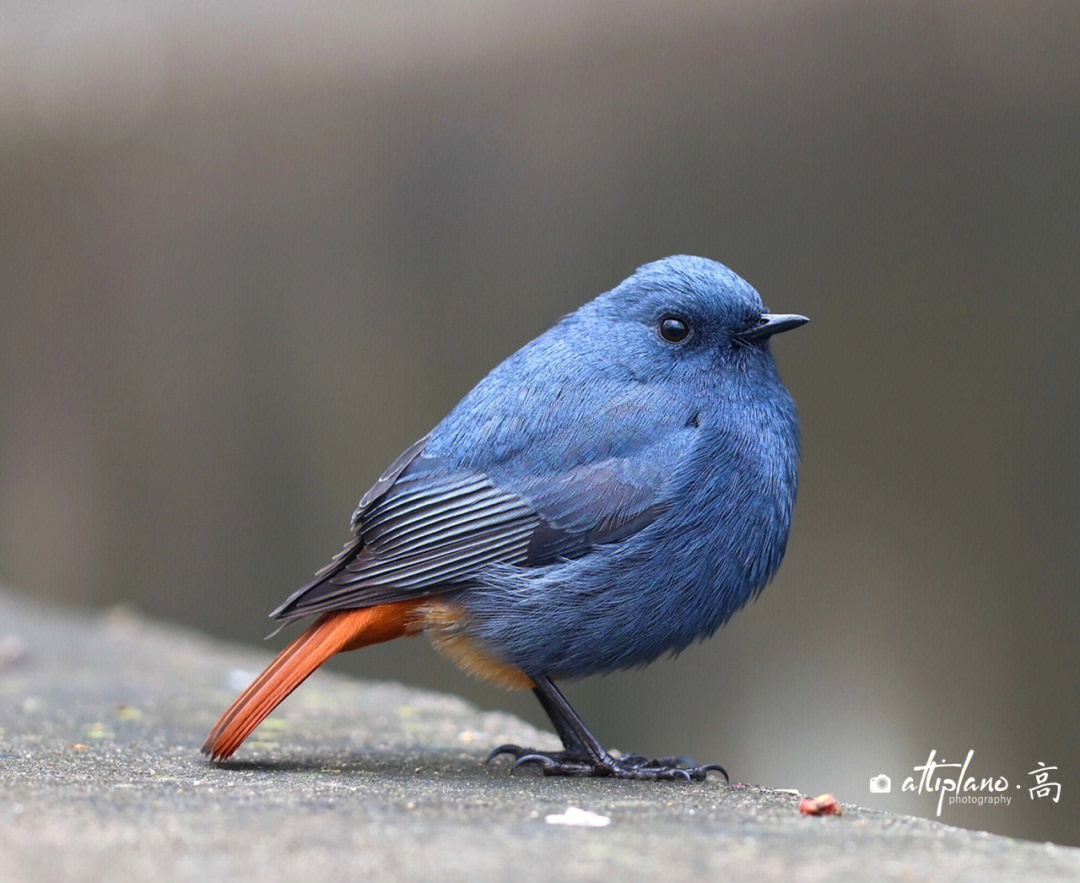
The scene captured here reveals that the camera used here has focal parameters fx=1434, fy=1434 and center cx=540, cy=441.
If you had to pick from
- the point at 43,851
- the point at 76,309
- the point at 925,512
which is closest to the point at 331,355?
the point at 76,309

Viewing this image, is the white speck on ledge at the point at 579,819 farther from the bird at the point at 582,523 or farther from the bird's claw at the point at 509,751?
the bird's claw at the point at 509,751

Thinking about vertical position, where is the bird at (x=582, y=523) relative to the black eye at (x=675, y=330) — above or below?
below

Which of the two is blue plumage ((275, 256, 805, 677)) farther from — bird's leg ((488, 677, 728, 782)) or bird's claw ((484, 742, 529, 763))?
bird's claw ((484, 742, 529, 763))

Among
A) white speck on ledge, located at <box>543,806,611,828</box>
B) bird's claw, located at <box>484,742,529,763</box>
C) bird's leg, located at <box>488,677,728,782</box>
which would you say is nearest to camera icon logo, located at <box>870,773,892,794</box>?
bird's leg, located at <box>488,677,728,782</box>

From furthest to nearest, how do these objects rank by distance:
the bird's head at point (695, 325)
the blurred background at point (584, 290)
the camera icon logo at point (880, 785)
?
the blurred background at point (584, 290) → the camera icon logo at point (880, 785) → the bird's head at point (695, 325)

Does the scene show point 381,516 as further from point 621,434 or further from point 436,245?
point 436,245

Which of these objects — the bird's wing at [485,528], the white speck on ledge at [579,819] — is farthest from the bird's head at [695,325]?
the white speck on ledge at [579,819]

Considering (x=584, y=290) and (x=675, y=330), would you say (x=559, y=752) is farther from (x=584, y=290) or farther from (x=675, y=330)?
(x=584, y=290)
